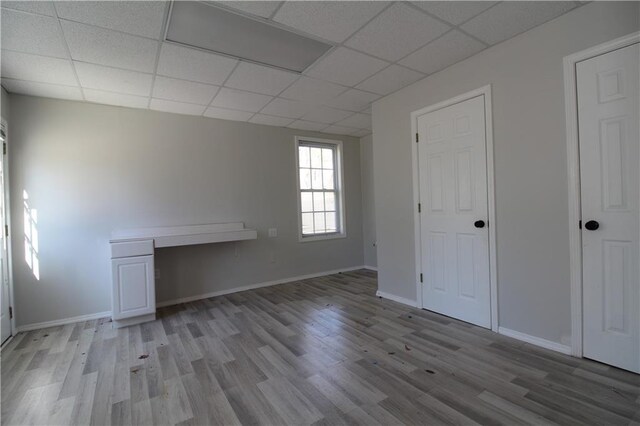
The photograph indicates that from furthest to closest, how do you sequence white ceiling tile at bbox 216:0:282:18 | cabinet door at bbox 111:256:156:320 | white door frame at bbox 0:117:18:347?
1. cabinet door at bbox 111:256:156:320
2. white door frame at bbox 0:117:18:347
3. white ceiling tile at bbox 216:0:282:18

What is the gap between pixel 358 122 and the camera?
4.64 m

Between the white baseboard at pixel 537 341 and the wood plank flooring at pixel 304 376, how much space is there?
A: 58mm

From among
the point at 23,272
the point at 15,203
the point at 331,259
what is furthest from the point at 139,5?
the point at 331,259

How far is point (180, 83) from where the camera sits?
9.89 feet

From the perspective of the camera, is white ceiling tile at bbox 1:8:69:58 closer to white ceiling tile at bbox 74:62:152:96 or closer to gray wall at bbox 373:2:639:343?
white ceiling tile at bbox 74:62:152:96

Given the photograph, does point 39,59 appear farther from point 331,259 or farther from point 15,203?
point 331,259

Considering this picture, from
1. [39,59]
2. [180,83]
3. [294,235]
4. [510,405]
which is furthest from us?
[294,235]

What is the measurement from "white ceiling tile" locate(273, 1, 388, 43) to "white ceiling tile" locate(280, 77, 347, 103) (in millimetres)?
849

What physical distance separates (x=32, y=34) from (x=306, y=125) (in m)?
3.19

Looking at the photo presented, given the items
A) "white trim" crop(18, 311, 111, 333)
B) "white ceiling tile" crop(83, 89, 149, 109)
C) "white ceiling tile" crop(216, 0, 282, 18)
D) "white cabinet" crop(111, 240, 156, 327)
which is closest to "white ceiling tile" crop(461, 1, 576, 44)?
"white ceiling tile" crop(216, 0, 282, 18)

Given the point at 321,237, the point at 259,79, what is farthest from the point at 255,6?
the point at 321,237

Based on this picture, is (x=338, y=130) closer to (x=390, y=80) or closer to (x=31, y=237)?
(x=390, y=80)

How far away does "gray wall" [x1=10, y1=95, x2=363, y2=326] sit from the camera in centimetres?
317

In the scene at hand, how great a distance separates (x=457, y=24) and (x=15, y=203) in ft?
14.7
